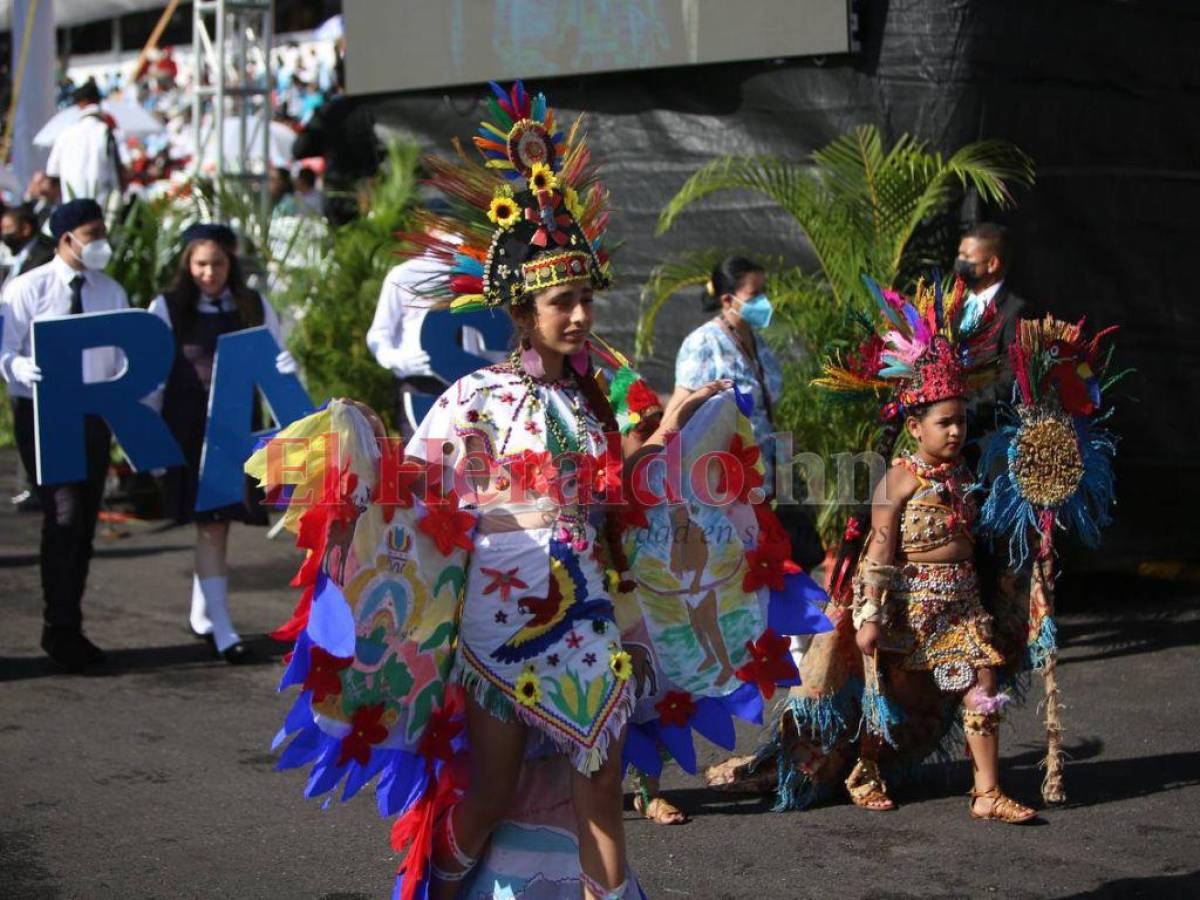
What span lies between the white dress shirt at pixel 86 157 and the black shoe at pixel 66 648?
6.31 meters

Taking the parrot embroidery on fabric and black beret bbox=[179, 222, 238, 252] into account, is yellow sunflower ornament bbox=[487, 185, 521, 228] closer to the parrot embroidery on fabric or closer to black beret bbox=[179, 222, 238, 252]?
the parrot embroidery on fabric

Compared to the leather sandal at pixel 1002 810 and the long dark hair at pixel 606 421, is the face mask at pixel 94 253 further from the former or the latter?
the leather sandal at pixel 1002 810

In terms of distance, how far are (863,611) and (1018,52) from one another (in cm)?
369

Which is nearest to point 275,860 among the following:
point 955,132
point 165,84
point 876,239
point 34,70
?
point 876,239

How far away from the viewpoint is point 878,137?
7.91 metres

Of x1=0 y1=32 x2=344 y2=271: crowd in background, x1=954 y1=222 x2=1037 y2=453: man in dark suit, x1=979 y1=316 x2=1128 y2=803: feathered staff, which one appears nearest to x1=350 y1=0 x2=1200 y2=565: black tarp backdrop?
x1=954 y1=222 x2=1037 y2=453: man in dark suit

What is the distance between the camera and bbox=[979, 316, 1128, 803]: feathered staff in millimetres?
5492

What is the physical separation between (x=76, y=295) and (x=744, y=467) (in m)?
4.21

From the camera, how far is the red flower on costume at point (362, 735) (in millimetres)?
4004

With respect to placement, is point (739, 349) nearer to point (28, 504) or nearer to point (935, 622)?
point (935, 622)

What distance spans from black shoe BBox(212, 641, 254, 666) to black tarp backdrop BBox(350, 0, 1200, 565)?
3.49 metres

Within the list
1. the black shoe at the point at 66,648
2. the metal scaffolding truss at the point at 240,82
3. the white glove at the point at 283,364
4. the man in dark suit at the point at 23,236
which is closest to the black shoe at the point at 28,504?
the man in dark suit at the point at 23,236

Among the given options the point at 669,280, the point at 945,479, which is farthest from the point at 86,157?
the point at 945,479

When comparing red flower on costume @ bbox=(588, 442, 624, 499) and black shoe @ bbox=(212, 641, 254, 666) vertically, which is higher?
red flower on costume @ bbox=(588, 442, 624, 499)
